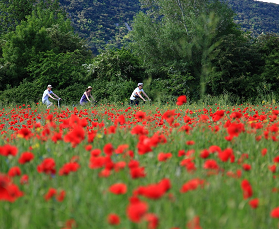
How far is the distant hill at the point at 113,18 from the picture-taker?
51969 millimetres

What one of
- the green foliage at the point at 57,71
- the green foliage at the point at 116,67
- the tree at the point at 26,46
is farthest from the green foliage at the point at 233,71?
the tree at the point at 26,46

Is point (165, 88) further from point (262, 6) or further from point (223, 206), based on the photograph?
point (262, 6)

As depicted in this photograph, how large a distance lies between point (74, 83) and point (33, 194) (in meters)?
18.5

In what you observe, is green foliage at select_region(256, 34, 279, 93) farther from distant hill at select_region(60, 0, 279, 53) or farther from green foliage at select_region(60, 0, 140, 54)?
green foliage at select_region(60, 0, 140, 54)

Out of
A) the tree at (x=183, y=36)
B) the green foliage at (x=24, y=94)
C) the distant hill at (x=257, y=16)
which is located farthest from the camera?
the distant hill at (x=257, y=16)

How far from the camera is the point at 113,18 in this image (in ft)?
207

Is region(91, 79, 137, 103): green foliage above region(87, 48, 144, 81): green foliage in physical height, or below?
below

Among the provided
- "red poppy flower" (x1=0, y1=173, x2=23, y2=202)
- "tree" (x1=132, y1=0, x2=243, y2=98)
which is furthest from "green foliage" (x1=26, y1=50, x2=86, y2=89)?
"red poppy flower" (x1=0, y1=173, x2=23, y2=202)

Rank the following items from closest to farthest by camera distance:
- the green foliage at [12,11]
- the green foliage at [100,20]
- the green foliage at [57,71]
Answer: the green foliage at [57,71]
the green foliage at [12,11]
the green foliage at [100,20]

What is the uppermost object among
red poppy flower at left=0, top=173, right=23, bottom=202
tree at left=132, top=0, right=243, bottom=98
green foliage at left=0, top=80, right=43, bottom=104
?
tree at left=132, top=0, right=243, bottom=98

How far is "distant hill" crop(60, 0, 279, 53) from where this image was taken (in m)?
52.0

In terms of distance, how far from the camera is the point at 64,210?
1629 mm

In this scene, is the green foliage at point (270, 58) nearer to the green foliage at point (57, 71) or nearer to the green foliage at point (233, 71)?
the green foliage at point (233, 71)

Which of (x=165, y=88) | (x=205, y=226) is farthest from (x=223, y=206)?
(x=165, y=88)
